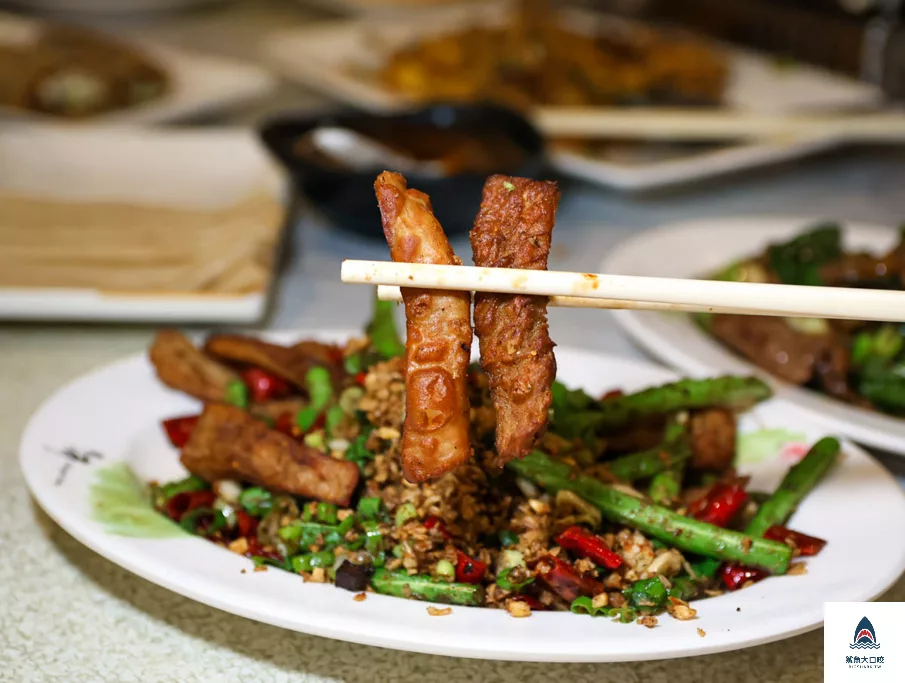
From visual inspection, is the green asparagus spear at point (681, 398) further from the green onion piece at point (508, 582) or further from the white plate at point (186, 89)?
the white plate at point (186, 89)

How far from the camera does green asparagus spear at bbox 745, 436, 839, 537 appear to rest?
1.88m

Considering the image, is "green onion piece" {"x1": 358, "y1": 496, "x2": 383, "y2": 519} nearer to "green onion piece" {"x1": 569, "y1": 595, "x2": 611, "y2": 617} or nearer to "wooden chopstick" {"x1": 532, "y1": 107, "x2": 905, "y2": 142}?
"green onion piece" {"x1": 569, "y1": 595, "x2": 611, "y2": 617}

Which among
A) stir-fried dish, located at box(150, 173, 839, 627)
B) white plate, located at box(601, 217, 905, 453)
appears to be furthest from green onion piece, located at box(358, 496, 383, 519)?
white plate, located at box(601, 217, 905, 453)

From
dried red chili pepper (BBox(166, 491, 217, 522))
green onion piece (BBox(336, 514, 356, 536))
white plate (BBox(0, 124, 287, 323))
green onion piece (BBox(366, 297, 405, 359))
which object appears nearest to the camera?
green onion piece (BBox(336, 514, 356, 536))

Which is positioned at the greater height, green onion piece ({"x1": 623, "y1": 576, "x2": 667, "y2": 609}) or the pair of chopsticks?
the pair of chopsticks

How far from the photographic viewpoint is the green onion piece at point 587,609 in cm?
160

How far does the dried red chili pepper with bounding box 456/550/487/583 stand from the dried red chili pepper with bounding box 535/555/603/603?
0.10 m

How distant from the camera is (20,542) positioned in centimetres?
210

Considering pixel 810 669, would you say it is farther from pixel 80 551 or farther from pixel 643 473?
pixel 80 551

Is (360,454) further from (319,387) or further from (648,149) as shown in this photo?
(648,149)

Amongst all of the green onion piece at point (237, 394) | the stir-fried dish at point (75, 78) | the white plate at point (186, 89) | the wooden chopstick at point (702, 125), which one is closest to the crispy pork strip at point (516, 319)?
the green onion piece at point (237, 394)

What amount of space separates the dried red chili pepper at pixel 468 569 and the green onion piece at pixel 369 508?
0.19 meters

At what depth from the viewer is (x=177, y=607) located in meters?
1.91

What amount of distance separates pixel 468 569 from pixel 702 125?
2525mm
